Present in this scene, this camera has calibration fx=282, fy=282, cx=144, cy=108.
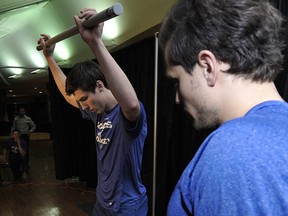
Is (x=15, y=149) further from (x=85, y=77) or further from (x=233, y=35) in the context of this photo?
(x=233, y=35)

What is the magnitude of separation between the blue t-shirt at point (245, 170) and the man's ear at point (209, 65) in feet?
0.35

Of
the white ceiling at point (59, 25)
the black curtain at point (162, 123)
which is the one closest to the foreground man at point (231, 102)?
the black curtain at point (162, 123)

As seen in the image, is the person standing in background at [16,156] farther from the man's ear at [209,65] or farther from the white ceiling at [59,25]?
the man's ear at [209,65]

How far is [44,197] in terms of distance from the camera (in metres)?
4.25

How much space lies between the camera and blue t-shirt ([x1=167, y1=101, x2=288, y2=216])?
38cm

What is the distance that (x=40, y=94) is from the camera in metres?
15.0

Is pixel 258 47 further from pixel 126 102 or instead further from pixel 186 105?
pixel 126 102

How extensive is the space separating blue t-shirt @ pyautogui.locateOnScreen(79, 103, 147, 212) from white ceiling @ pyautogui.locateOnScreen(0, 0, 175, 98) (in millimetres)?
1788

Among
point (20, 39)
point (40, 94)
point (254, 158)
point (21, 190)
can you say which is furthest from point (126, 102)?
point (40, 94)

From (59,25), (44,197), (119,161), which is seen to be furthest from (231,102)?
(59,25)

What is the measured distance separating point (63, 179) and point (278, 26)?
487cm

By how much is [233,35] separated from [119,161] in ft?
2.70

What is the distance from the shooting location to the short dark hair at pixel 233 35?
52 cm

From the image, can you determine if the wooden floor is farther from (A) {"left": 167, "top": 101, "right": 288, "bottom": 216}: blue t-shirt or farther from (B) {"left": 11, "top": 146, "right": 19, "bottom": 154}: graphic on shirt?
(A) {"left": 167, "top": 101, "right": 288, "bottom": 216}: blue t-shirt
